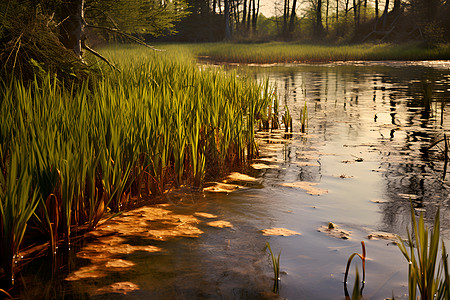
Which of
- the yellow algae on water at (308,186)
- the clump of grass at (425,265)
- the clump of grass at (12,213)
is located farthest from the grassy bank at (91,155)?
the clump of grass at (425,265)

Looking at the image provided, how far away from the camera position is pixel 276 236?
3.62 m

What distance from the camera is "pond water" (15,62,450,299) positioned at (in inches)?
111

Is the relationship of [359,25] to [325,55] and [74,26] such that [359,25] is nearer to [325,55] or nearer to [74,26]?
[325,55]

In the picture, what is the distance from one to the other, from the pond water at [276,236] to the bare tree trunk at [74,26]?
4060 millimetres

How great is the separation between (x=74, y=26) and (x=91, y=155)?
5.48 m

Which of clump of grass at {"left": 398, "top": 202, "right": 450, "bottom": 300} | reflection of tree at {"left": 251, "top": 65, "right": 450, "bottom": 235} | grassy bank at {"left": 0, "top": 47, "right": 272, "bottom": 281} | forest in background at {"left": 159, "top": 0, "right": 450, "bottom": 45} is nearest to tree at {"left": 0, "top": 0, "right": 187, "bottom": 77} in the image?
grassy bank at {"left": 0, "top": 47, "right": 272, "bottom": 281}

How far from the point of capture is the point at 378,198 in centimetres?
459

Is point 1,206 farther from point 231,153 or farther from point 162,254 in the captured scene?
point 231,153

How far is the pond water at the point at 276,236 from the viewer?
2.83 meters

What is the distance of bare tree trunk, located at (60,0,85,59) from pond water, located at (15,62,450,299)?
4.06 meters

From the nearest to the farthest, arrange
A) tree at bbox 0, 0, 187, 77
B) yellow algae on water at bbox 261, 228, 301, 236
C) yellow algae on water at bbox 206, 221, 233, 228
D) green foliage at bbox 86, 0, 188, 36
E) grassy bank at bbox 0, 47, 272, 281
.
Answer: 1. grassy bank at bbox 0, 47, 272, 281
2. yellow algae on water at bbox 261, 228, 301, 236
3. yellow algae on water at bbox 206, 221, 233, 228
4. tree at bbox 0, 0, 187, 77
5. green foliage at bbox 86, 0, 188, 36

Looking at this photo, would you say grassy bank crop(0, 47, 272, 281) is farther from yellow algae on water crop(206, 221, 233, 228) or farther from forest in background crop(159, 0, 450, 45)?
forest in background crop(159, 0, 450, 45)

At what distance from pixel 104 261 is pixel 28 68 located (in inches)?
163

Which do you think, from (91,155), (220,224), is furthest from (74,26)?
(220,224)
